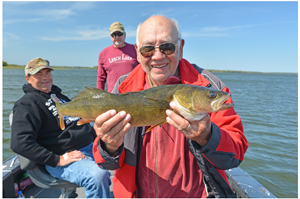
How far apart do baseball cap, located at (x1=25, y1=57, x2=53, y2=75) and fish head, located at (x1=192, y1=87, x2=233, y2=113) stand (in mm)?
3898

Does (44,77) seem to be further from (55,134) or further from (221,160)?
(221,160)

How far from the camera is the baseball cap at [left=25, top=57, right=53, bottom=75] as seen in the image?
4652 millimetres

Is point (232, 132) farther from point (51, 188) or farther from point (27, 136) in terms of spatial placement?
point (51, 188)

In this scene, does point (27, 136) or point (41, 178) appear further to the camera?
point (41, 178)

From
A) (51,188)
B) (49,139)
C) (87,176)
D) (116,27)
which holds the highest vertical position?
(116,27)

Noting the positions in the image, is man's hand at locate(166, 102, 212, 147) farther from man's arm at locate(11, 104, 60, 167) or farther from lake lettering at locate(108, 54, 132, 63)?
lake lettering at locate(108, 54, 132, 63)

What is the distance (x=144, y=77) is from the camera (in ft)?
10.2

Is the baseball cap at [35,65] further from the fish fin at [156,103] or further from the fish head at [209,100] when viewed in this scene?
the fish head at [209,100]

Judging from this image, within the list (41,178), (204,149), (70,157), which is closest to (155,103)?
(204,149)

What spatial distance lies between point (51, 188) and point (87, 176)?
106 centimetres

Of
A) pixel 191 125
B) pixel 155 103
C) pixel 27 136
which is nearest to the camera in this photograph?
pixel 191 125

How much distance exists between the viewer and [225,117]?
8.46 ft

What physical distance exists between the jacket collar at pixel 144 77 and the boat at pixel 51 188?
250 centimetres

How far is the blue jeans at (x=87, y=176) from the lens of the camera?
380 centimetres
